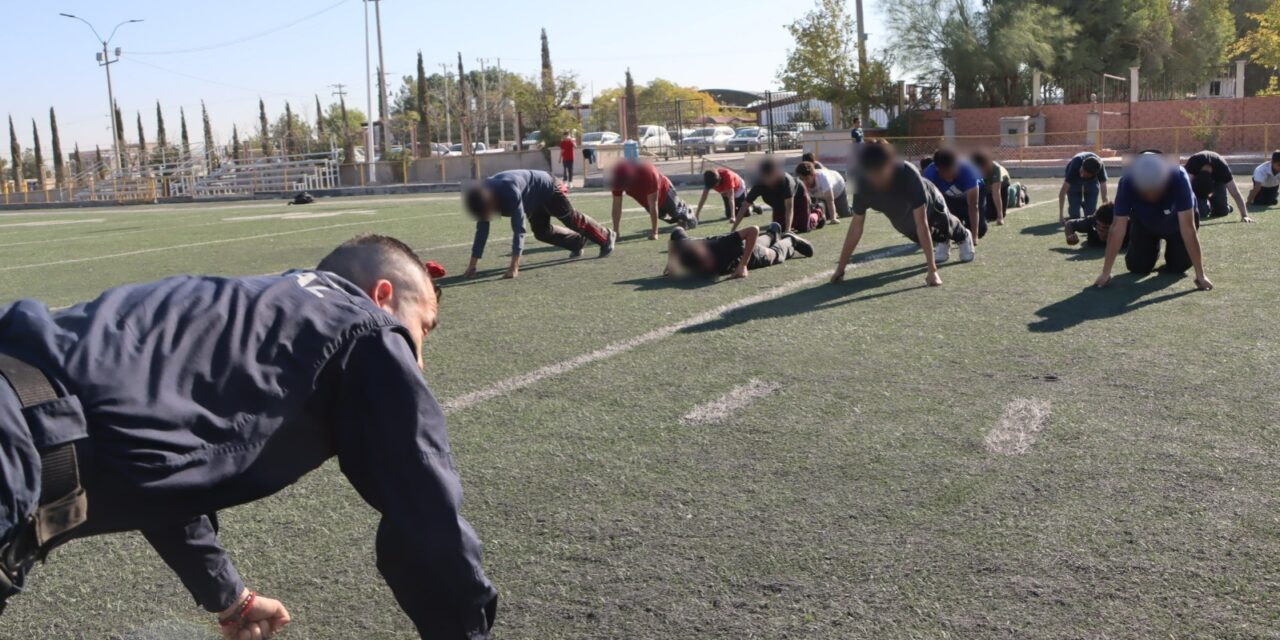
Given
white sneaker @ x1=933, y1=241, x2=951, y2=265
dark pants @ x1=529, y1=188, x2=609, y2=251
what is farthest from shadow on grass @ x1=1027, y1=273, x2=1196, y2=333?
dark pants @ x1=529, y1=188, x2=609, y2=251

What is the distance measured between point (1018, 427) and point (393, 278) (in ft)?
11.6

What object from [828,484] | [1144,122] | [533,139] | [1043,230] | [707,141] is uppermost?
[533,139]

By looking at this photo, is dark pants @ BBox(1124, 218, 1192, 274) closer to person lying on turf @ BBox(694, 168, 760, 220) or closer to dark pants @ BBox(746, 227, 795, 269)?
dark pants @ BBox(746, 227, 795, 269)

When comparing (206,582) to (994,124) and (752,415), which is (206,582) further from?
(994,124)

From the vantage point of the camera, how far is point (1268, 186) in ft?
44.9

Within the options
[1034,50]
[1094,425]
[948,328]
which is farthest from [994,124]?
[1094,425]

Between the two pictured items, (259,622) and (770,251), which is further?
(770,251)

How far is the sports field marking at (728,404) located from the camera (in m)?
5.11

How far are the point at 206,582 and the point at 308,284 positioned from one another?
101 cm

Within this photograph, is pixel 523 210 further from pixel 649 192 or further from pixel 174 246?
pixel 174 246

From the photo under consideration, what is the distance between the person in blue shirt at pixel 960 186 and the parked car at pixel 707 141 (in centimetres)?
3114

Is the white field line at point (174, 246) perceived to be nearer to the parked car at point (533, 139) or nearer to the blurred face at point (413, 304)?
the blurred face at point (413, 304)

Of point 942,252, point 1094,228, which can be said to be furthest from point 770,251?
point 1094,228

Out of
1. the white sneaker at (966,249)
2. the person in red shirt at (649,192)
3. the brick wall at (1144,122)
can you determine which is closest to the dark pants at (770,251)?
the white sneaker at (966,249)
